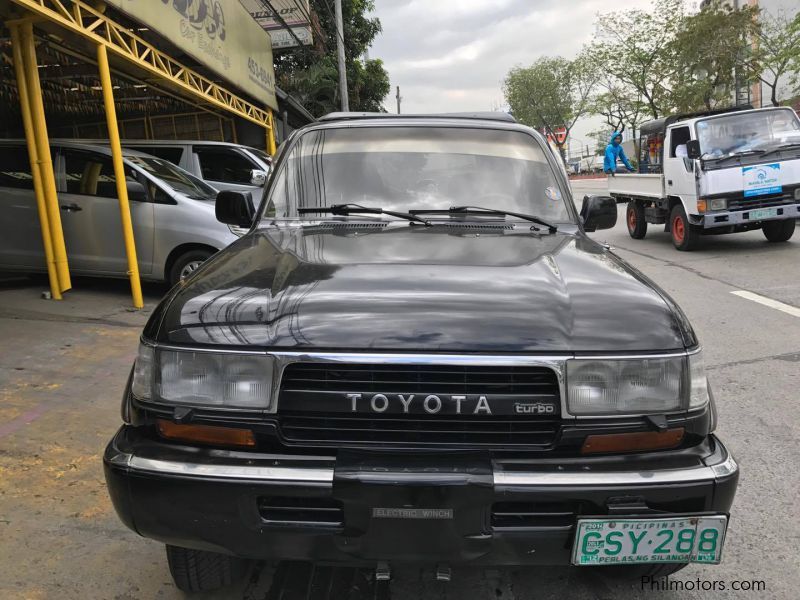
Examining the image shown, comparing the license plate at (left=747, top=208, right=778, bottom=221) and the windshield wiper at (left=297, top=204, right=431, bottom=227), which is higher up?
the windshield wiper at (left=297, top=204, right=431, bottom=227)

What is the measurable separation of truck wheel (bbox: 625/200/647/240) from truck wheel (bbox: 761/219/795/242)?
95.8 inches

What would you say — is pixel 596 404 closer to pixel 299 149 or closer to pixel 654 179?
pixel 299 149

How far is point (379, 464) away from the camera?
172 cm

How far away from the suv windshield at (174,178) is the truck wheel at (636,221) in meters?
8.61

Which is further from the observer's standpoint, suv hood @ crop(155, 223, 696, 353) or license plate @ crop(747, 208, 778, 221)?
license plate @ crop(747, 208, 778, 221)

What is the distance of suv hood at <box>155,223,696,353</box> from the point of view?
1.76 metres

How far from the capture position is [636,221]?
12.6m

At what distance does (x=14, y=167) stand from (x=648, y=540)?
25.8 ft

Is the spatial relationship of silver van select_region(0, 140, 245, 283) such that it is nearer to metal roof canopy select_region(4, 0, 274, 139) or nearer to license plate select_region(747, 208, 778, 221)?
metal roof canopy select_region(4, 0, 274, 139)

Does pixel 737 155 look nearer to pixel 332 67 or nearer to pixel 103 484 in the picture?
pixel 103 484

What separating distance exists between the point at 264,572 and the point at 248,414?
952mm

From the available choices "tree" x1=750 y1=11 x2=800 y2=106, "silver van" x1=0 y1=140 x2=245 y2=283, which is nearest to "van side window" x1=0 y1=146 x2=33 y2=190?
"silver van" x1=0 y1=140 x2=245 y2=283

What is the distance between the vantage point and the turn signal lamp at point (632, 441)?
180 centimetres

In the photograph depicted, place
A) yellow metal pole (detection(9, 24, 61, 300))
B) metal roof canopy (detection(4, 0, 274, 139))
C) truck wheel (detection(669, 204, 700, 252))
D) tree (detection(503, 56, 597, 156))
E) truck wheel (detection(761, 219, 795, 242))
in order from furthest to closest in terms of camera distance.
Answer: tree (detection(503, 56, 597, 156)), truck wheel (detection(669, 204, 700, 252)), truck wheel (detection(761, 219, 795, 242)), yellow metal pole (detection(9, 24, 61, 300)), metal roof canopy (detection(4, 0, 274, 139))
